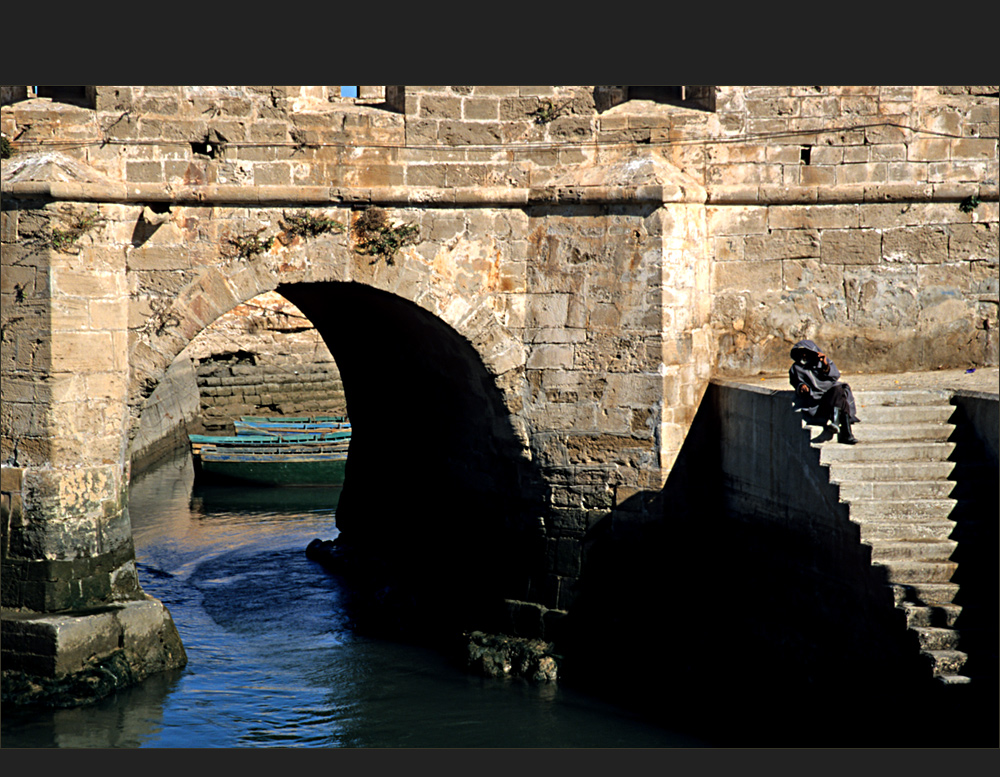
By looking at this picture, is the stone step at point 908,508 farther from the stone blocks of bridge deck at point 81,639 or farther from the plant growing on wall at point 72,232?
the plant growing on wall at point 72,232

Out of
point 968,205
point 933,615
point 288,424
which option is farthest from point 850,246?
point 288,424

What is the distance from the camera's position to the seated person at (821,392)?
29.9ft

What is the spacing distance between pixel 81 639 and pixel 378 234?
4.13 m

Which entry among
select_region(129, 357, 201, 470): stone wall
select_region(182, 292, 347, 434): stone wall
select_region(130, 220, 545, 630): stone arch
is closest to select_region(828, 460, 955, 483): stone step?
select_region(130, 220, 545, 630): stone arch

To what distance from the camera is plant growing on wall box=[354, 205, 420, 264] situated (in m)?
10.5

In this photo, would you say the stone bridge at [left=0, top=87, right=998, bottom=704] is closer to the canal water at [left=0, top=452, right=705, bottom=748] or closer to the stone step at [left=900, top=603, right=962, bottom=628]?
the canal water at [left=0, top=452, right=705, bottom=748]

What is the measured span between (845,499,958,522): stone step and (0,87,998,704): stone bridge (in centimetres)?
212

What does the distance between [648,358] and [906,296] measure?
254 centimetres

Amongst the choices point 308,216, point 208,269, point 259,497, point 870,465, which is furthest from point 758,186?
point 259,497

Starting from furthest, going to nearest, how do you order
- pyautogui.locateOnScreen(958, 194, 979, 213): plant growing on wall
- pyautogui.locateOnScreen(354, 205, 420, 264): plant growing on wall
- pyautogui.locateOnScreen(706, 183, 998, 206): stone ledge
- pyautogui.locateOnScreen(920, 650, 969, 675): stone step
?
pyautogui.locateOnScreen(958, 194, 979, 213): plant growing on wall, pyautogui.locateOnScreen(706, 183, 998, 206): stone ledge, pyautogui.locateOnScreen(354, 205, 420, 264): plant growing on wall, pyautogui.locateOnScreen(920, 650, 969, 675): stone step

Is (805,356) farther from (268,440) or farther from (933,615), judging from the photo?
(268,440)

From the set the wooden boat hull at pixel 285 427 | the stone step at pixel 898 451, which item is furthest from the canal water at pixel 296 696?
the wooden boat hull at pixel 285 427

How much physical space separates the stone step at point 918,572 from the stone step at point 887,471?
71 cm

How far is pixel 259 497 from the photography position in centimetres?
1905
